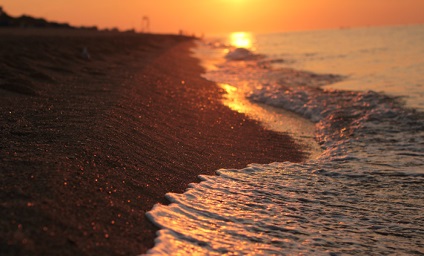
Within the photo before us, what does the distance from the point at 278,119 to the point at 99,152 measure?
7.49 metres

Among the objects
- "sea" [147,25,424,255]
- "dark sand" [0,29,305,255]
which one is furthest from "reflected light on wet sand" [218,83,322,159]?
"dark sand" [0,29,305,255]

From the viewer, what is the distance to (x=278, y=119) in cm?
1321

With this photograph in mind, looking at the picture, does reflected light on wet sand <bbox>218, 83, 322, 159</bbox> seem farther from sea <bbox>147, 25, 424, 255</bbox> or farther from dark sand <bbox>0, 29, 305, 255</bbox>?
dark sand <bbox>0, 29, 305, 255</bbox>

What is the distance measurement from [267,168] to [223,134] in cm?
230

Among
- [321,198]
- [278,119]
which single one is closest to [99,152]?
[321,198]

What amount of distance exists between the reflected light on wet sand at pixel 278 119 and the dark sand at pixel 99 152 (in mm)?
438

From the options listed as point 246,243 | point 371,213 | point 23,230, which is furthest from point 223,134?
point 23,230

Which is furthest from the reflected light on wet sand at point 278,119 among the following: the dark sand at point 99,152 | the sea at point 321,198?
the dark sand at point 99,152

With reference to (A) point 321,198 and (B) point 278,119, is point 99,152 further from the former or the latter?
(B) point 278,119

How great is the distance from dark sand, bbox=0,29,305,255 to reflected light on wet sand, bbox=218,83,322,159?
44 centimetres

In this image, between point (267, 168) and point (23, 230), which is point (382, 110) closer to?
point (267, 168)

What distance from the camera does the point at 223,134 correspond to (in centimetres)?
1035

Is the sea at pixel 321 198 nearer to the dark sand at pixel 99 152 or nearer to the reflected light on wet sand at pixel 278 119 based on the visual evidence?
the reflected light on wet sand at pixel 278 119

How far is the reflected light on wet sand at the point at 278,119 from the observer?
1088 centimetres
